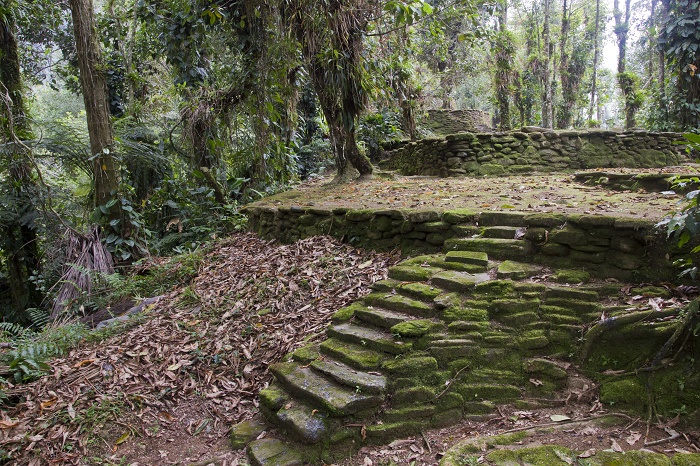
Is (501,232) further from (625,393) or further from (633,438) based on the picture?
(633,438)

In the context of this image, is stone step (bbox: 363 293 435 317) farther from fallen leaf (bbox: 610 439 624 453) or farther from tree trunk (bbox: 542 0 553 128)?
tree trunk (bbox: 542 0 553 128)

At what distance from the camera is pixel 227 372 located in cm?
373

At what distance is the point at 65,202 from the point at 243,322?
16.5 feet

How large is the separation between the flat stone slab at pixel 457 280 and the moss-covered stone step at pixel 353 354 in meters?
0.77

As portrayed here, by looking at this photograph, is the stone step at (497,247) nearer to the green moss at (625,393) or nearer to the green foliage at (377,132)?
the green moss at (625,393)

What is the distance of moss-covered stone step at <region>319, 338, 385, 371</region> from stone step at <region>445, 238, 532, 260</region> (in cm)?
132

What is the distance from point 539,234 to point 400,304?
1254mm

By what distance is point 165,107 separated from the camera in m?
12.2

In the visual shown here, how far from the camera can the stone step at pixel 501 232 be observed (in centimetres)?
378

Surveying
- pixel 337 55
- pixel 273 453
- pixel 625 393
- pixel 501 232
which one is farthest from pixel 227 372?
pixel 337 55

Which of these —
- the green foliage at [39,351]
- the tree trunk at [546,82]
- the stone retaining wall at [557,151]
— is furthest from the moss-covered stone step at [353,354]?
the tree trunk at [546,82]

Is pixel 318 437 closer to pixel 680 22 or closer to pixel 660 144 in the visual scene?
pixel 660 144

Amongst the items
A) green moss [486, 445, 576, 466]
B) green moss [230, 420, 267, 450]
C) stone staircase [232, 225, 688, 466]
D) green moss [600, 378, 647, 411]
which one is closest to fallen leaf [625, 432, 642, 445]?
green moss [600, 378, 647, 411]

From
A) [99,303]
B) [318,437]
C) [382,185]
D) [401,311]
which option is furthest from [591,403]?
[99,303]
